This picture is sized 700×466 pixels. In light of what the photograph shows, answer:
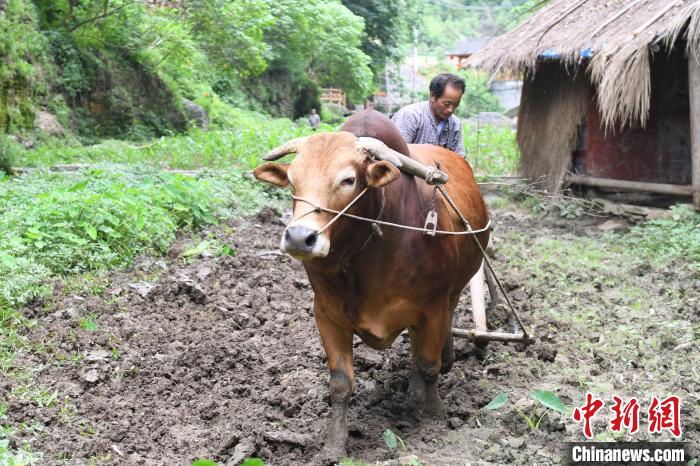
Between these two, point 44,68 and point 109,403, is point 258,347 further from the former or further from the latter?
point 44,68

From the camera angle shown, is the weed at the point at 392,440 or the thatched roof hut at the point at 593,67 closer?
the weed at the point at 392,440

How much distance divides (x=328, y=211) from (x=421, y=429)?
1500 millimetres

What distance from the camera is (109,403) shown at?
14.3ft

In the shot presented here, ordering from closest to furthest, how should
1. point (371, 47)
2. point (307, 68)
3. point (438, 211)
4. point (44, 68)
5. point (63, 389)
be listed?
point (438, 211) < point (63, 389) < point (44, 68) < point (307, 68) < point (371, 47)

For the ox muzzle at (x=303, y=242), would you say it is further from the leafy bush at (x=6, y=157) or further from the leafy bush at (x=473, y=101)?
the leafy bush at (x=473, y=101)

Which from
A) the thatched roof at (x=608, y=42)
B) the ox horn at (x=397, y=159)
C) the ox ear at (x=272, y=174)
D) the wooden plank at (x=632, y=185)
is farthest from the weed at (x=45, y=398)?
the wooden plank at (x=632, y=185)

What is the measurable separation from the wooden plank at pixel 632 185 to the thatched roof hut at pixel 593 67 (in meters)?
0.30

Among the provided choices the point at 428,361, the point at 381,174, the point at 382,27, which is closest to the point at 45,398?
the point at 428,361

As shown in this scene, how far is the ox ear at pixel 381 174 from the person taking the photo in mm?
3439

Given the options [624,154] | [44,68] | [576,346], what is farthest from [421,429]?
[44,68]

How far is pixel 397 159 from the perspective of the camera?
364cm

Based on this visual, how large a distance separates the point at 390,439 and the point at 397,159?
1404 millimetres

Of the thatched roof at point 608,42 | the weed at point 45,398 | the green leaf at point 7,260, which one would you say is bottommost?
the weed at point 45,398

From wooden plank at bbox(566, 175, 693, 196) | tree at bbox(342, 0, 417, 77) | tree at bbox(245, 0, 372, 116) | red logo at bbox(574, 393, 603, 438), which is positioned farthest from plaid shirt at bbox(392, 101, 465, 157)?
tree at bbox(342, 0, 417, 77)
